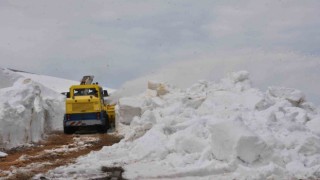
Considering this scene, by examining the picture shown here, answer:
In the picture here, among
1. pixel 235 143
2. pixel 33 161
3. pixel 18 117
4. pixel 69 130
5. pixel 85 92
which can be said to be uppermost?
pixel 85 92

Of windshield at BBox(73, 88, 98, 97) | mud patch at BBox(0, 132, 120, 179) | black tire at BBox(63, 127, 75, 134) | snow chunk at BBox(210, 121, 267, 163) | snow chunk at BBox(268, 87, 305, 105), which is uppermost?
windshield at BBox(73, 88, 98, 97)

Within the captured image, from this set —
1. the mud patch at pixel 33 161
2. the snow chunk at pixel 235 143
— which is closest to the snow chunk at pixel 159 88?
the mud patch at pixel 33 161

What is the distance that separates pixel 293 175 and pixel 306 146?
1.40 m

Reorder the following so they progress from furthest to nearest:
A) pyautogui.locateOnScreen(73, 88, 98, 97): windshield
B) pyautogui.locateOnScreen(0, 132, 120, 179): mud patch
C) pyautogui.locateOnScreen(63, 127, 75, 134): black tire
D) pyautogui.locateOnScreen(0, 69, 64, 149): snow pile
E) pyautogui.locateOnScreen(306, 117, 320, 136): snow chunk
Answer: pyautogui.locateOnScreen(73, 88, 98, 97): windshield → pyautogui.locateOnScreen(63, 127, 75, 134): black tire → pyautogui.locateOnScreen(0, 69, 64, 149): snow pile → pyautogui.locateOnScreen(306, 117, 320, 136): snow chunk → pyautogui.locateOnScreen(0, 132, 120, 179): mud patch

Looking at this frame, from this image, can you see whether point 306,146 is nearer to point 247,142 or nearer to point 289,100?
point 247,142

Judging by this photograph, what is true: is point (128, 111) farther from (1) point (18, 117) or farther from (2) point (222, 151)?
(2) point (222, 151)

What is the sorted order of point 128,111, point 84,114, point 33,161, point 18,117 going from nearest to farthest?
point 33,161 < point 18,117 < point 84,114 < point 128,111

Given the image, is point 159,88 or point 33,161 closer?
point 33,161

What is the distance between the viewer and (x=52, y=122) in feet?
98.3

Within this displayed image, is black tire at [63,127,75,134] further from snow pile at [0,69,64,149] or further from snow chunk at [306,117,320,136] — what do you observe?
snow chunk at [306,117,320,136]

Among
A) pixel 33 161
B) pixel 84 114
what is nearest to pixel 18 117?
pixel 33 161

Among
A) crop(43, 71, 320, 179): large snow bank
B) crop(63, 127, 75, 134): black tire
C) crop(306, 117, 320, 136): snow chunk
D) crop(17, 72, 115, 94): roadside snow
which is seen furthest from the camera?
crop(17, 72, 115, 94): roadside snow

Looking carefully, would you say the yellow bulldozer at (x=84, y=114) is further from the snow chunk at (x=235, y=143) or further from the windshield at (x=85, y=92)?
the snow chunk at (x=235, y=143)

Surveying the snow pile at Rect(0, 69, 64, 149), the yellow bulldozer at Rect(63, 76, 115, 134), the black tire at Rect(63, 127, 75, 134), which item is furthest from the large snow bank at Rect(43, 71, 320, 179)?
the black tire at Rect(63, 127, 75, 134)
